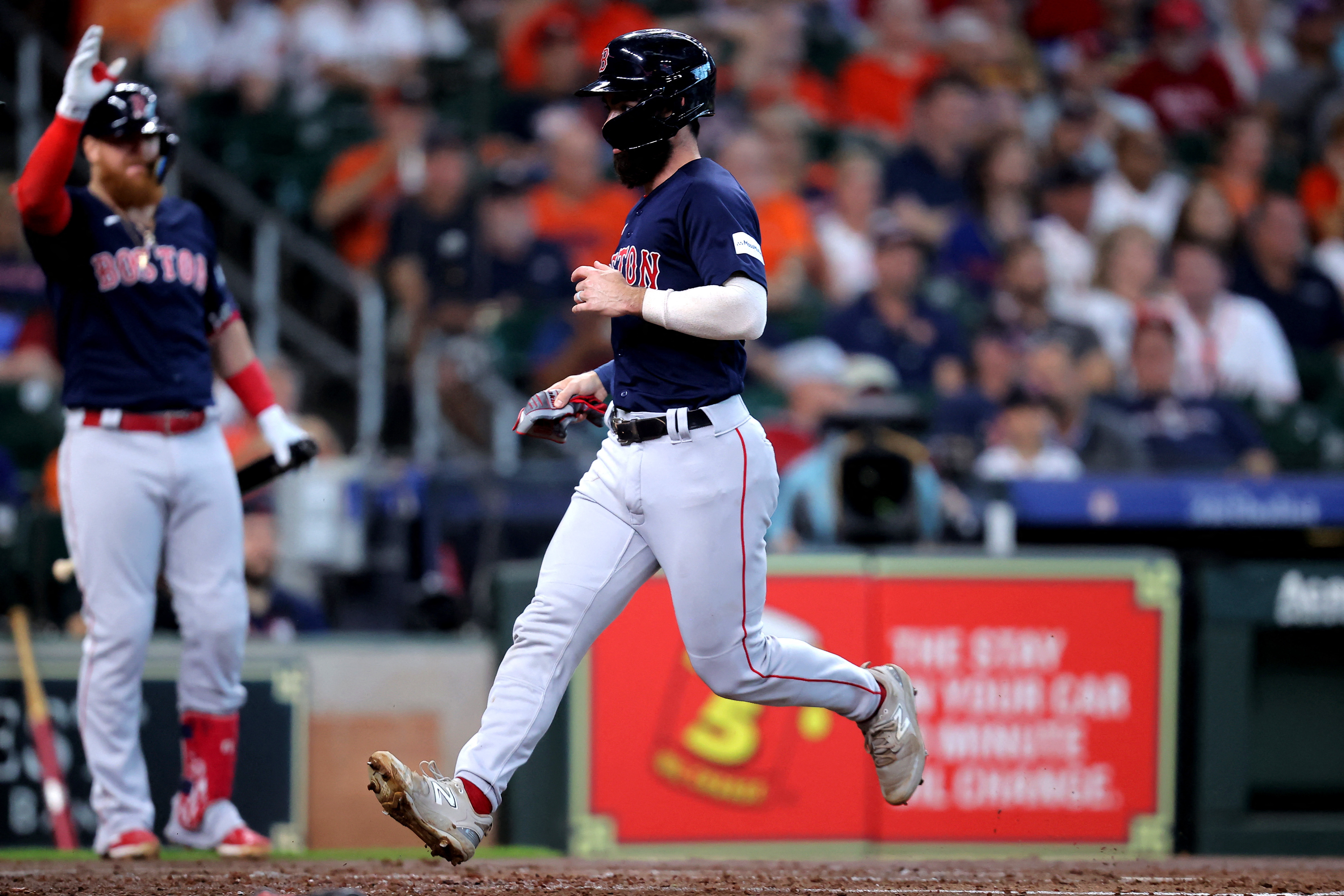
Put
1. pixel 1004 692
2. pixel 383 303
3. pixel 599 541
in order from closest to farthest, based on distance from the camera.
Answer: pixel 599 541
pixel 1004 692
pixel 383 303

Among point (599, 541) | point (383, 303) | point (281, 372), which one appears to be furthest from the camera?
point (383, 303)

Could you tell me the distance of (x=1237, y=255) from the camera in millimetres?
9250

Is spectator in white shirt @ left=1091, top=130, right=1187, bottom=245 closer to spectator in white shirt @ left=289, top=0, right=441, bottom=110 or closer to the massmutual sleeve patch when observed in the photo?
spectator in white shirt @ left=289, top=0, right=441, bottom=110

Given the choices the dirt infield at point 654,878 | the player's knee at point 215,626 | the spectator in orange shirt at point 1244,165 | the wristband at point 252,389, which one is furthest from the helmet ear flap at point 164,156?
the spectator in orange shirt at point 1244,165

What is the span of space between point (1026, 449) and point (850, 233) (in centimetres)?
256

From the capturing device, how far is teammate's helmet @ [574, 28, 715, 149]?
11.5 ft

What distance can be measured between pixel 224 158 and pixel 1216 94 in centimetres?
678

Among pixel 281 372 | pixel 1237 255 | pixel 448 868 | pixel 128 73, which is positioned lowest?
pixel 448 868

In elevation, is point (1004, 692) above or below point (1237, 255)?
below

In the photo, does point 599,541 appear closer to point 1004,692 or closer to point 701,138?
point 1004,692

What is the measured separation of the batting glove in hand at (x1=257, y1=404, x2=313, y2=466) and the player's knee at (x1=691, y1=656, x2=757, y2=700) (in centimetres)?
158

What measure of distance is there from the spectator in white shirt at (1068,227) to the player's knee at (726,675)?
5.92 m

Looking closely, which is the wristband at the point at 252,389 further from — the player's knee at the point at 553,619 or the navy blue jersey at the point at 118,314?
the player's knee at the point at 553,619

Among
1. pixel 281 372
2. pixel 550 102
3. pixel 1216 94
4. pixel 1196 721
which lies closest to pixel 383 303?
pixel 281 372
